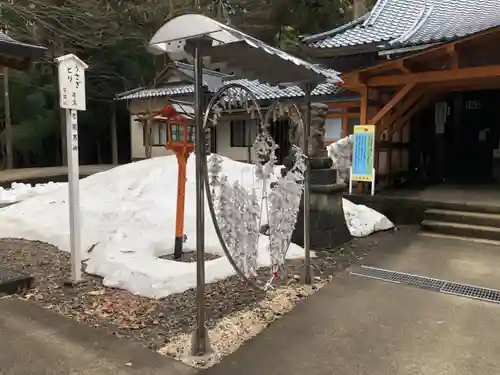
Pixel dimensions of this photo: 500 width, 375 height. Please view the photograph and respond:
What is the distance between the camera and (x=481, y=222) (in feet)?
20.5

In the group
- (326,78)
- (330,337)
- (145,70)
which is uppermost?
(145,70)

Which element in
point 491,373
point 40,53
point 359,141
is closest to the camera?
point 491,373

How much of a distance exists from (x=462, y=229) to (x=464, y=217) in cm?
27

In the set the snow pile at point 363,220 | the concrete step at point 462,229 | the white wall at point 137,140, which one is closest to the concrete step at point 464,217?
the concrete step at point 462,229

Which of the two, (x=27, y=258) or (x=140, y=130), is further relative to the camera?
(x=140, y=130)

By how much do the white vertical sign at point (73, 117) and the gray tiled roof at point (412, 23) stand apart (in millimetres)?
6058

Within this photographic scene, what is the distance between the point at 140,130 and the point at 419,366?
18.6 meters

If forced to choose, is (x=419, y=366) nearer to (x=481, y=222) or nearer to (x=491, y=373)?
(x=491, y=373)

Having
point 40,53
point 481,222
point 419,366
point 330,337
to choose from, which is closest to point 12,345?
point 330,337

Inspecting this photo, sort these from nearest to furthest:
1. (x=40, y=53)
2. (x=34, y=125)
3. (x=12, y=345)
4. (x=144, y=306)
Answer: (x=12, y=345), (x=144, y=306), (x=40, y=53), (x=34, y=125)

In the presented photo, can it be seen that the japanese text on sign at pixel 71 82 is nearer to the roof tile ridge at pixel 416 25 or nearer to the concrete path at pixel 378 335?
the concrete path at pixel 378 335

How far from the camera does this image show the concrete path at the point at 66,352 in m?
2.59

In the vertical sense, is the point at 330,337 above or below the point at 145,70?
below

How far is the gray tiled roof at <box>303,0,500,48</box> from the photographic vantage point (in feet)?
26.7
